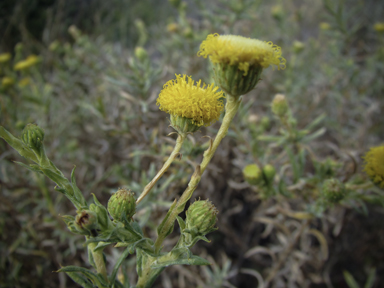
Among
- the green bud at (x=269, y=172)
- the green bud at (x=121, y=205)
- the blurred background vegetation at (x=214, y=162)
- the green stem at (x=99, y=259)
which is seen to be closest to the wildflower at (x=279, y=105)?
the blurred background vegetation at (x=214, y=162)

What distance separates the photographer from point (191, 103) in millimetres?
1033

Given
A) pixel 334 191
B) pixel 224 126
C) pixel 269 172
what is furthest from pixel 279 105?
pixel 224 126

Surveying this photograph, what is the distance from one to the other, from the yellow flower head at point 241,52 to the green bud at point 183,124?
0.26 m

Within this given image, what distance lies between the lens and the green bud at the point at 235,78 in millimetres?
938

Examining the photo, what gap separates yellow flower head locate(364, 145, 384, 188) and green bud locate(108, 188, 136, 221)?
140cm

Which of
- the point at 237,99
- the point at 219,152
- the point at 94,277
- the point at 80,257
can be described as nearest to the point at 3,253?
the point at 80,257

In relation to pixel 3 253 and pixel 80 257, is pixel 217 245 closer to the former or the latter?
pixel 80 257

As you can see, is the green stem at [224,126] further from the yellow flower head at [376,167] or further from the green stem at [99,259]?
the yellow flower head at [376,167]

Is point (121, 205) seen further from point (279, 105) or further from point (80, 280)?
point (279, 105)

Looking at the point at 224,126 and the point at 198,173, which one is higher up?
the point at 224,126

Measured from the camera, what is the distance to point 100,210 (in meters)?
0.90

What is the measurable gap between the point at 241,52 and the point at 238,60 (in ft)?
0.10

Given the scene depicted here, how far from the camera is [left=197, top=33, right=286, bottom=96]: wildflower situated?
0.92 meters

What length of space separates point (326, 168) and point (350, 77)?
2152 millimetres
